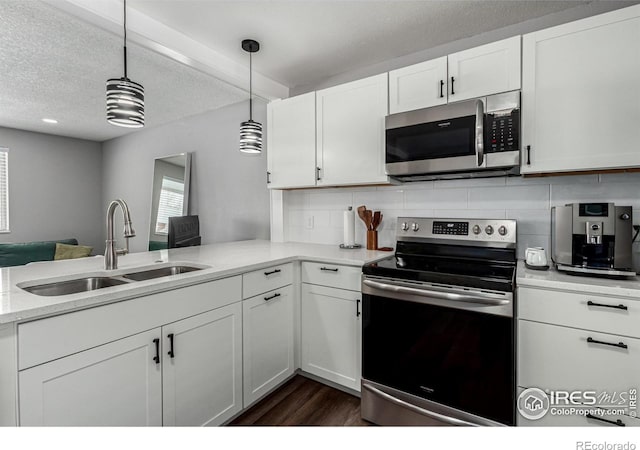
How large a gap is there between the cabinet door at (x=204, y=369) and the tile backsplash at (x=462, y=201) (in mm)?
1291

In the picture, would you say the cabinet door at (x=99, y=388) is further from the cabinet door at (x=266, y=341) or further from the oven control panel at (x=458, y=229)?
the oven control panel at (x=458, y=229)

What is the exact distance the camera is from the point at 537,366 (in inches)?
59.7

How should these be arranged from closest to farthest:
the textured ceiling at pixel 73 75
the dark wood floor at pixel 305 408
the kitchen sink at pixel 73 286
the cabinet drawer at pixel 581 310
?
the cabinet drawer at pixel 581 310 → the kitchen sink at pixel 73 286 → the dark wood floor at pixel 305 408 → the textured ceiling at pixel 73 75

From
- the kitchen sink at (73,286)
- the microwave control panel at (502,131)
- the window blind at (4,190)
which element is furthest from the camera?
the window blind at (4,190)

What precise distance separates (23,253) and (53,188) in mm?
1759

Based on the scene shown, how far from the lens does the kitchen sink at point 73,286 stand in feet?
4.81

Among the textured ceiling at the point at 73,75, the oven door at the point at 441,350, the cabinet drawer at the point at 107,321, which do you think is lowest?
the oven door at the point at 441,350

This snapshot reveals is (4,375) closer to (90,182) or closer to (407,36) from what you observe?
(407,36)

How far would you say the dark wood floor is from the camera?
1867 millimetres

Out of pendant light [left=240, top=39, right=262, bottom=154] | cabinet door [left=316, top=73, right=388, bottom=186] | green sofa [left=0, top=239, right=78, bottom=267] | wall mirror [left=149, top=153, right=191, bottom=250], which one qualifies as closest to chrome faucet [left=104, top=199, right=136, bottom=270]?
pendant light [left=240, top=39, right=262, bottom=154]

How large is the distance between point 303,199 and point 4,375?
2.27 metres

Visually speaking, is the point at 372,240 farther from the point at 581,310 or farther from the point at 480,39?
the point at 480,39

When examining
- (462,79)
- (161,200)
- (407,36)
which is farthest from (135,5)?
(161,200)

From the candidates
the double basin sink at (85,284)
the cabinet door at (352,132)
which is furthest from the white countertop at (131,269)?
the cabinet door at (352,132)
